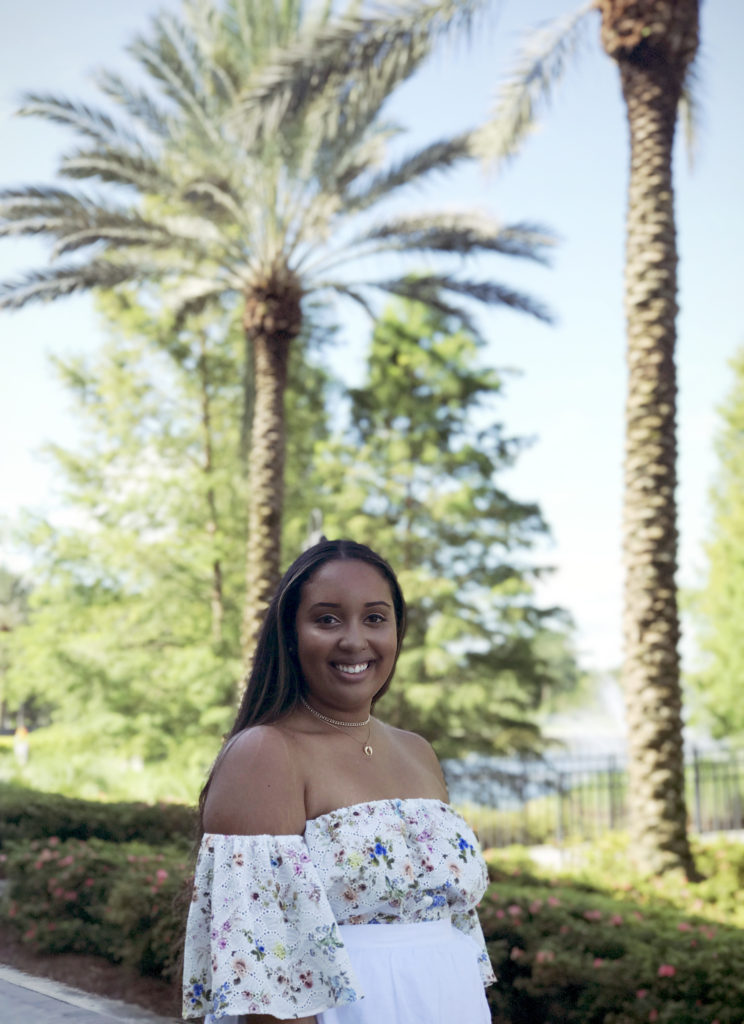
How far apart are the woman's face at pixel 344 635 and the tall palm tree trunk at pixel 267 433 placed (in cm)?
982

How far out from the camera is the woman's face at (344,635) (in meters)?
2.18

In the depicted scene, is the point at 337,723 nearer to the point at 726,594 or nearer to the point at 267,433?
the point at 267,433

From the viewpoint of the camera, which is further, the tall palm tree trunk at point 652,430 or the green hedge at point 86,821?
the green hedge at point 86,821

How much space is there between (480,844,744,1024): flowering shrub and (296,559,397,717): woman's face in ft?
9.56

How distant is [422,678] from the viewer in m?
17.5

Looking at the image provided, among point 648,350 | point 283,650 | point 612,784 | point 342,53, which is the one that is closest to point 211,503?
point 612,784

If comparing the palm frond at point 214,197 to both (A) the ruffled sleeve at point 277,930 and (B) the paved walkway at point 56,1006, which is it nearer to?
(B) the paved walkway at point 56,1006

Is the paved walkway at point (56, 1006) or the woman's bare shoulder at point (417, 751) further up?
the woman's bare shoulder at point (417, 751)

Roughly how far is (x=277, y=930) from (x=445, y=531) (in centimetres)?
1563

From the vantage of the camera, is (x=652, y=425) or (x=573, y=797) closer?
(x=652, y=425)

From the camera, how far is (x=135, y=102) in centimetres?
1389

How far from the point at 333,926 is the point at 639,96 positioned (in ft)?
29.3

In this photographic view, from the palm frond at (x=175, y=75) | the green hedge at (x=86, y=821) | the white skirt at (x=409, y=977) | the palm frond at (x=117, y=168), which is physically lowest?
the green hedge at (x=86, y=821)

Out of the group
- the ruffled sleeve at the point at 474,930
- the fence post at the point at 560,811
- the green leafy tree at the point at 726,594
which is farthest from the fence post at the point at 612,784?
the ruffled sleeve at the point at 474,930
